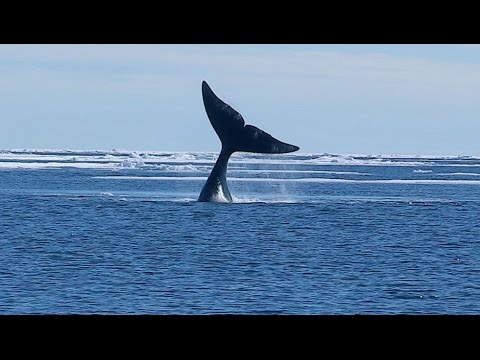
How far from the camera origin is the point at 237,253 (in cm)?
2178

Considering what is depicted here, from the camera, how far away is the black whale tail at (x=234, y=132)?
25.6 m

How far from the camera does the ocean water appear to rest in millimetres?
14117

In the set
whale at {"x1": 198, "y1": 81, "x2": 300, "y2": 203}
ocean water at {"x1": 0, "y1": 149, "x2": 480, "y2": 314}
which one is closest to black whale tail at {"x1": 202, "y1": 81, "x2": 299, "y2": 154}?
whale at {"x1": 198, "y1": 81, "x2": 300, "y2": 203}

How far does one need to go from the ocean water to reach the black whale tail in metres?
2.48

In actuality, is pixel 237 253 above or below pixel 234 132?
below

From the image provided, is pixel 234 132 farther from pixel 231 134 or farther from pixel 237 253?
pixel 237 253

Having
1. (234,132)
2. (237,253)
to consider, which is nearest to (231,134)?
(234,132)

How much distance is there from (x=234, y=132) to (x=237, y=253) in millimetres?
5331

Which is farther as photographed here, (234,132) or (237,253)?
→ (234,132)

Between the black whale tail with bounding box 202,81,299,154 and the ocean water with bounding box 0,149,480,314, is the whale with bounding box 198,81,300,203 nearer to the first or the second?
the black whale tail with bounding box 202,81,299,154
